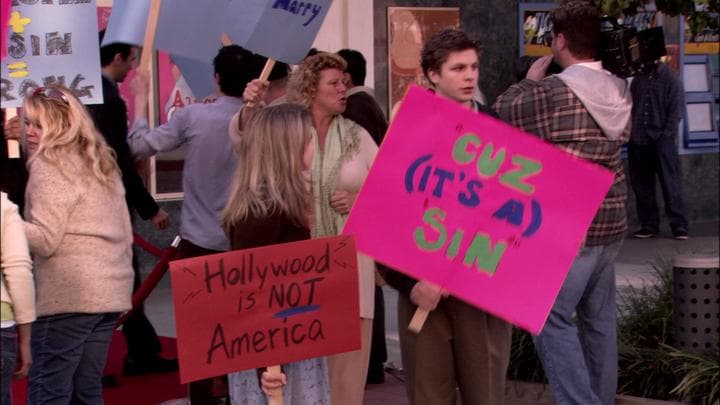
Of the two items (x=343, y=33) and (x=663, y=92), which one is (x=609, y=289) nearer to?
(x=343, y=33)

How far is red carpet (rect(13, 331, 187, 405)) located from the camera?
7.66 metres

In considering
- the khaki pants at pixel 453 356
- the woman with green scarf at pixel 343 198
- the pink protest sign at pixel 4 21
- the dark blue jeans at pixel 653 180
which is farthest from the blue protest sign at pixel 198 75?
the dark blue jeans at pixel 653 180

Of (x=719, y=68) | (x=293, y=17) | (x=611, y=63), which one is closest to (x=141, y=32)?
(x=293, y=17)

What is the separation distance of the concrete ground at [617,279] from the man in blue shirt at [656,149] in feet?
0.78

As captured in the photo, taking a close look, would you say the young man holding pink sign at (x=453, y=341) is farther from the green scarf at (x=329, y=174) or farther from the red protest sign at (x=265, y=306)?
the green scarf at (x=329, y=174)

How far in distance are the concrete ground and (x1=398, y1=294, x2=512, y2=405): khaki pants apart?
1911mm

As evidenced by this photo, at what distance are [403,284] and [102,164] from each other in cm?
126

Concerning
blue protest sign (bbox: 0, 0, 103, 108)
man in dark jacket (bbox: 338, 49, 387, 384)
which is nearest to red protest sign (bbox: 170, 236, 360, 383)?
blue protest sign (bbox: 0, 0, 103, 108)

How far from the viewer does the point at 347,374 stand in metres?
6.49

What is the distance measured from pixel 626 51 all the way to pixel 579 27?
0.41 metres

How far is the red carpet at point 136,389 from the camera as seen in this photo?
7.66 m

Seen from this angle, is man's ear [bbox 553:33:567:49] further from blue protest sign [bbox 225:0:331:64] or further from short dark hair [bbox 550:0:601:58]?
blue protest sign [bbox 225:0:331:64]

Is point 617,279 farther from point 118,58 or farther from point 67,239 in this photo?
point 67,239

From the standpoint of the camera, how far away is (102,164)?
224 inches
